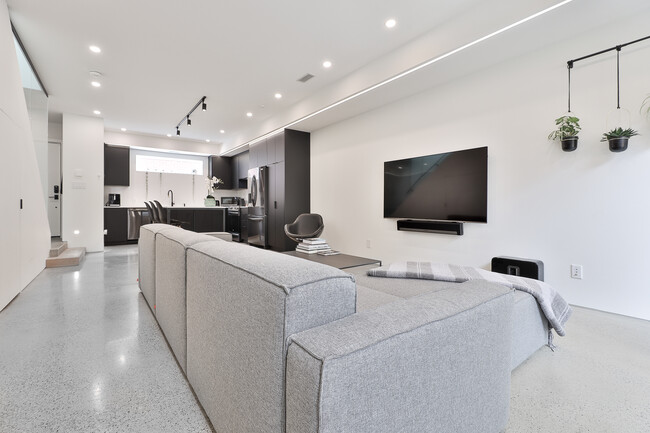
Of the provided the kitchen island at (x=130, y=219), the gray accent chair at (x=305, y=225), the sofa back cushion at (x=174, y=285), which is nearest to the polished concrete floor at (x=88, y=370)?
the sofa back cushion at (x=174, y=285)

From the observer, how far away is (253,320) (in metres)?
0.78

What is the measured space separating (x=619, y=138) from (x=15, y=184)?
5305mm

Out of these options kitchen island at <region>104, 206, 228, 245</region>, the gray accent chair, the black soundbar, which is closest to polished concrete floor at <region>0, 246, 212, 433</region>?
the gray accent chair

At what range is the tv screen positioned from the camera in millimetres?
3223

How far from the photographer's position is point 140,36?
314cm

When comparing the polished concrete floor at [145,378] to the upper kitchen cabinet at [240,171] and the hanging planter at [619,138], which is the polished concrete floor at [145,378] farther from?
the upper kitchen cabinet at [240,171]

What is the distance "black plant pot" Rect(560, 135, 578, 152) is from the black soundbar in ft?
3.94

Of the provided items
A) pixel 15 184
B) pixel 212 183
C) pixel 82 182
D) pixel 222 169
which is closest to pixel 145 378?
pixel 15 184

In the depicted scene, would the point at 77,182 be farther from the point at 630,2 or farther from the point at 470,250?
the point at 630,2

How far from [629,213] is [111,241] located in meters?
8.32

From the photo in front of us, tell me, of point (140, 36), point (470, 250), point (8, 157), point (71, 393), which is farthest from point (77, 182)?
point (470, 250)

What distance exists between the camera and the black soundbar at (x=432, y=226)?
3424 millimetres

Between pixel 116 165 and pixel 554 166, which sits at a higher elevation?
pixel 116 165

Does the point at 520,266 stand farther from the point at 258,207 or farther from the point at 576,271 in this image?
the point at 258,207
